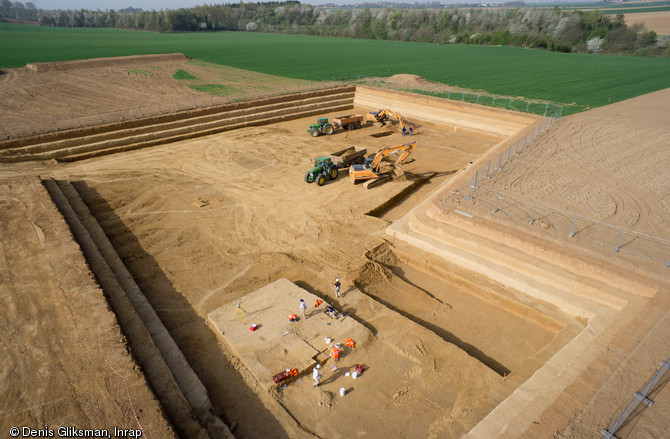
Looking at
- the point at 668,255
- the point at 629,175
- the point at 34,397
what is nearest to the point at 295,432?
the point at 34,397

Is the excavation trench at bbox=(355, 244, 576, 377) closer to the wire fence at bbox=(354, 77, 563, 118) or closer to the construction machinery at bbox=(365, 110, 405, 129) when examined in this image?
the construction machinery at bbox=(365, 110, 405, 129)

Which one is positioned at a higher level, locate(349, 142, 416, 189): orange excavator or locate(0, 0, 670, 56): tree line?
locate(0, 0, 670, 56): tree line

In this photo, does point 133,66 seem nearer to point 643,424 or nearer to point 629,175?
point 629,175

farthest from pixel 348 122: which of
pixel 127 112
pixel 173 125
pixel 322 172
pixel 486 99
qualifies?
pixel 127 112

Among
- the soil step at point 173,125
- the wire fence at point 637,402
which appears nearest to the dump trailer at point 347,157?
the soil step at point 173,125

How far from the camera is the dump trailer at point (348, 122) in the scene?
30219 millimetres

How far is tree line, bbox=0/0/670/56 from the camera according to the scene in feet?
244

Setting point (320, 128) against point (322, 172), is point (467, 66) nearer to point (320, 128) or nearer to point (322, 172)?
point (320, 128)

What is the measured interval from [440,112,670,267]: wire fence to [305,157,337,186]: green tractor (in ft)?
23.8

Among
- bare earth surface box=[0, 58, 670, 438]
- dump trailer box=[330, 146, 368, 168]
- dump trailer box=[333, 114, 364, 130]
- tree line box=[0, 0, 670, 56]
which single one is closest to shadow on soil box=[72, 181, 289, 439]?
bare earth surface box=[0, 58, 670, 438]

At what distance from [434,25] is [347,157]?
314 ft

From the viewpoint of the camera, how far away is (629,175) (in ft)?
60.7

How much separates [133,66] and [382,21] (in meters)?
75.7

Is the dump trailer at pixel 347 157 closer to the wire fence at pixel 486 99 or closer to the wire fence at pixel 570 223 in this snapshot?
the wire fence at pixel 570 223
